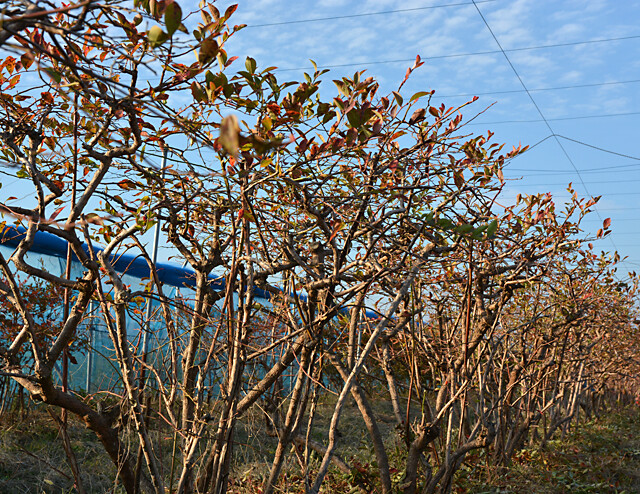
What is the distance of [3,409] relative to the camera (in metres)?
5.90

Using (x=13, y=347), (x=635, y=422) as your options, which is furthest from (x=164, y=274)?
(x=635, y=422)

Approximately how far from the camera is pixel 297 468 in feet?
16.3

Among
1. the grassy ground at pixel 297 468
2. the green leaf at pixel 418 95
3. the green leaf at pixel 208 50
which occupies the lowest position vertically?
the grassy ground at pixel 297 468

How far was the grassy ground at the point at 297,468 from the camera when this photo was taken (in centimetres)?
436

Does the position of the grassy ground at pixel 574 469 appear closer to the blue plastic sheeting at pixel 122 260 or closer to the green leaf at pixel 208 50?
the blue plastic sheeting at pixel 122 260

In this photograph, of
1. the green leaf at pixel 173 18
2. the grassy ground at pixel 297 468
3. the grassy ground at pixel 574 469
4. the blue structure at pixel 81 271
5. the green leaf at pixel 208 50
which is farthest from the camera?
the blue structure at pixel 81 271

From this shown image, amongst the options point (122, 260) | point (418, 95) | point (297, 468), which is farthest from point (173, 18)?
point (122, 260)

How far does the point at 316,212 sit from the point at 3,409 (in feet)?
16.9

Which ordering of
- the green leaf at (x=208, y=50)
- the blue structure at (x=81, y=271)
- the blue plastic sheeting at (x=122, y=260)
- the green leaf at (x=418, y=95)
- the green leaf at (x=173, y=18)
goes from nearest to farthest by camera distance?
the green leaf at (x=173, y=18)
the green leaf at (x=208, y=50)
the green leaf at (x=418, y=95)
the blue plastic sheeting at (x=122, y=260)
the blue structure at (x=81, y=271)

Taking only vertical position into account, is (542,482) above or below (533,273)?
below

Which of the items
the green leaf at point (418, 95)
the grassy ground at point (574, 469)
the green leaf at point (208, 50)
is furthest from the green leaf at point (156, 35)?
the grassy ground at point (574, 469)

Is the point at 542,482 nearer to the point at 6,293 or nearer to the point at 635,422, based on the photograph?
the point at 6,293

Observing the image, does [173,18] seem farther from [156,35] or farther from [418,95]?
[418,95]

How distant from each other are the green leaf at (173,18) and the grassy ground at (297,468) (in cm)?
314
